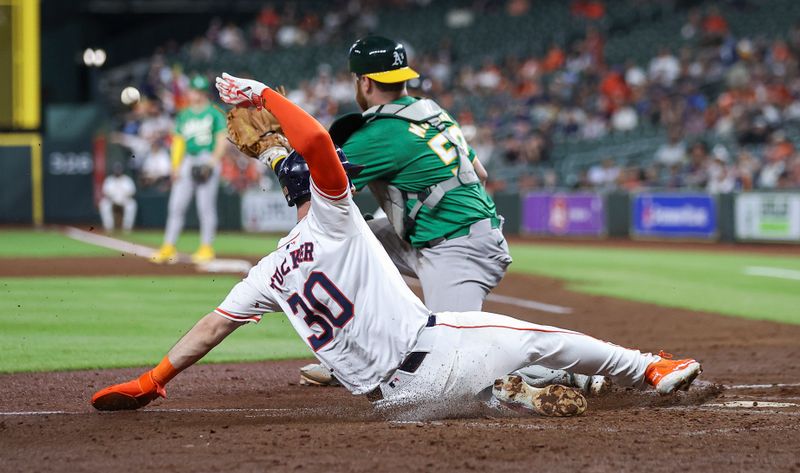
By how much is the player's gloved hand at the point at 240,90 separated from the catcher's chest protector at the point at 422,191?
0.84 m

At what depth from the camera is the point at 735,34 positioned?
25109 millimetres

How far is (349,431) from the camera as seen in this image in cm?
458

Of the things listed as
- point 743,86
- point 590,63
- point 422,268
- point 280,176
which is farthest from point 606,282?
point 590,63

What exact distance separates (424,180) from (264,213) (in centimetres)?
2031

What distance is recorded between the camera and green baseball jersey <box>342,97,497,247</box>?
17.7ft

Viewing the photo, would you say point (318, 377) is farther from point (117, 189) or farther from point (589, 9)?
point (589, 9)

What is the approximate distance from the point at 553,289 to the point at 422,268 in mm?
7180

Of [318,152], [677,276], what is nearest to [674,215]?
[677,276]

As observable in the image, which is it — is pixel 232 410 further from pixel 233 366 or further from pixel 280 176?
pixel 233 366

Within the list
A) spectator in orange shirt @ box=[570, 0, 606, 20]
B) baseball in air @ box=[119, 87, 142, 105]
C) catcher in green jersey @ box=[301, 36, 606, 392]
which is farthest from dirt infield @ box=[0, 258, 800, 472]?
baseball in air @ box=[119, 87, 142, 105]

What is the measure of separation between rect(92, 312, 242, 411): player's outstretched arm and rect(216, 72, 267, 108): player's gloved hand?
103 centimetres

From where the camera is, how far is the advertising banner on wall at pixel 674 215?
20828 millimetres

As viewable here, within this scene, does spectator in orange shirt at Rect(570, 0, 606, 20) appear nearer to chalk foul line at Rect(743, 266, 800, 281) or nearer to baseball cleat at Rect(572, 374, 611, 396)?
chalk foul line at Rect(743, 266, 800, 281)

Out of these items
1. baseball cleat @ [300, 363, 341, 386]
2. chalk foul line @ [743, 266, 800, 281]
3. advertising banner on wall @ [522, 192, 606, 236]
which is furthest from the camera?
advertising banner on wall @ [522, 192, 606, 236]
